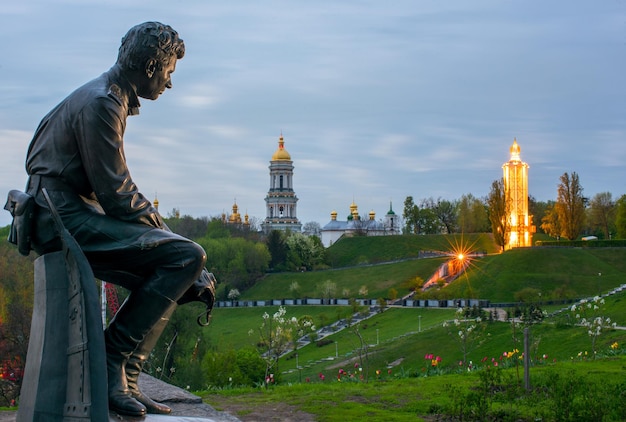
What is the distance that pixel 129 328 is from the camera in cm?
611

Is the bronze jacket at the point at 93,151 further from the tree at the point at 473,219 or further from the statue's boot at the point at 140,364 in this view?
the tree at the point at 473,219

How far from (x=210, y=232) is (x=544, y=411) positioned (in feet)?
263

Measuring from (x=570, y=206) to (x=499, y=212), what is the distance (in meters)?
Result: 5.73

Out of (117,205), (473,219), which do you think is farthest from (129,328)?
(473,219)

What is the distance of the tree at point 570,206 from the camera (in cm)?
6762

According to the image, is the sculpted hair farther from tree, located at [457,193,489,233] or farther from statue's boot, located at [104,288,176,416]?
tree, located at [457,193,489,233]

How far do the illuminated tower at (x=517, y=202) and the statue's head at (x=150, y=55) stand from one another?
6827 centimetres

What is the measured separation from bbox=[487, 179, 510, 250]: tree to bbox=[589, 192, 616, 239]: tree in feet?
62.3

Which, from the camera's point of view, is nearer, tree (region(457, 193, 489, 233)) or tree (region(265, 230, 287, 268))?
tree (region(265, 230, 287, 268))

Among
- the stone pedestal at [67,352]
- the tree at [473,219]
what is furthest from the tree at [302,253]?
the stone pedestal at [67,352]

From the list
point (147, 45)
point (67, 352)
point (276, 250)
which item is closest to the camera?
point (67, 352)

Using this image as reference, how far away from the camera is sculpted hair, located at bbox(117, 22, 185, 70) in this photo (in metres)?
6.07

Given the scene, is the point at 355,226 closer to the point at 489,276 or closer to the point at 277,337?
the point at 489,276

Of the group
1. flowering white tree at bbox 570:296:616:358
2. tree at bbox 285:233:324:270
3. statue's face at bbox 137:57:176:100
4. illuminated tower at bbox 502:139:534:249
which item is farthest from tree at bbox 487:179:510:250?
statue's face at bbox 137:57:176:100
